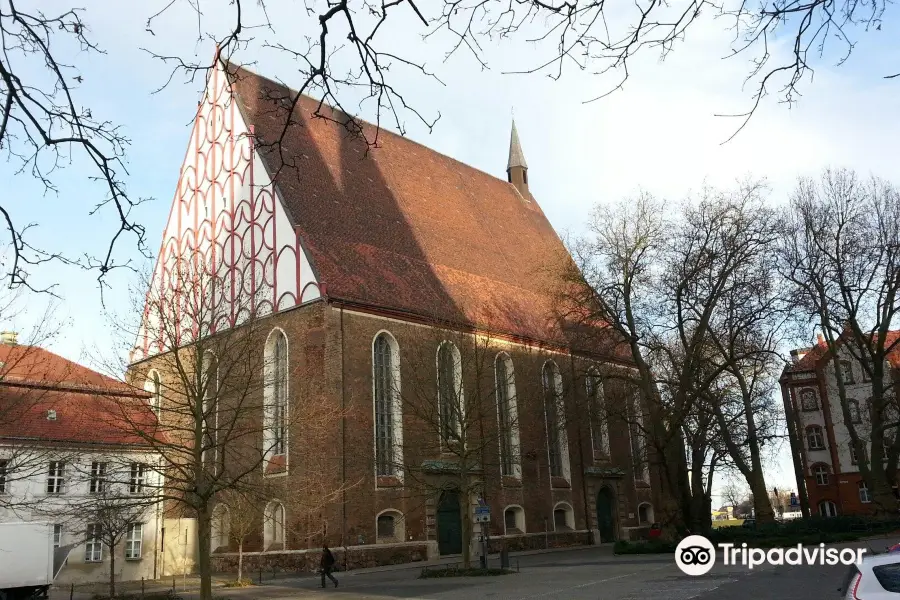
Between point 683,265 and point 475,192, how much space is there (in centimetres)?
1632

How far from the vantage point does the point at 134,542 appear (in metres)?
25.3

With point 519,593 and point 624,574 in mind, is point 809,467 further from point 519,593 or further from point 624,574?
point 519,593

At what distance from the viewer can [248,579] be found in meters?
21.7

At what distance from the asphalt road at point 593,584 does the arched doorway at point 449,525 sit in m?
4.50

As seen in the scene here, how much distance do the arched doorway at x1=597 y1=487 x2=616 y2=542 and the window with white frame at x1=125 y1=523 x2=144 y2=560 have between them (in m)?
18.5

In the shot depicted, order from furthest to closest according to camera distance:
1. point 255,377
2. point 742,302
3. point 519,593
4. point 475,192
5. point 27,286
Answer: point 475,192, point 742,302, point 255,377, point 519,593, point 27,286

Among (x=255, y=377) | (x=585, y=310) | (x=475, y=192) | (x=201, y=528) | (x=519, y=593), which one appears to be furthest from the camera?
(x=475, y=192)

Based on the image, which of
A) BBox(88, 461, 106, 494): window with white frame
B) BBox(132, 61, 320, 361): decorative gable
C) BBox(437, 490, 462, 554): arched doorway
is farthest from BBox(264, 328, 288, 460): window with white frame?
BBox(437, 490, 462, 554): arched doorway

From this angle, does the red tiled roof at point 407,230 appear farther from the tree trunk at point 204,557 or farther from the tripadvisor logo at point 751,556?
the tripadvisor logo at point 751,556

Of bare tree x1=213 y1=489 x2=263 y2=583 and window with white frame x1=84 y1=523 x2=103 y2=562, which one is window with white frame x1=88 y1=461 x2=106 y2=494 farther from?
bare tree x1=213 y1=489 x2=263 y2=583

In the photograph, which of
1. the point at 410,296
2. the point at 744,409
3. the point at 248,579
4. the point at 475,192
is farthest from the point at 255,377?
the point at 475,192

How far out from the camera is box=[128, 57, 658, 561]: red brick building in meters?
24.6

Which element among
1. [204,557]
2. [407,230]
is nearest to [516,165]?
[407,230]

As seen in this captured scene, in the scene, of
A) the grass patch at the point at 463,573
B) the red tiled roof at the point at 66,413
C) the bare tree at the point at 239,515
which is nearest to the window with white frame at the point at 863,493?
the grass patch at the point at 463,573
